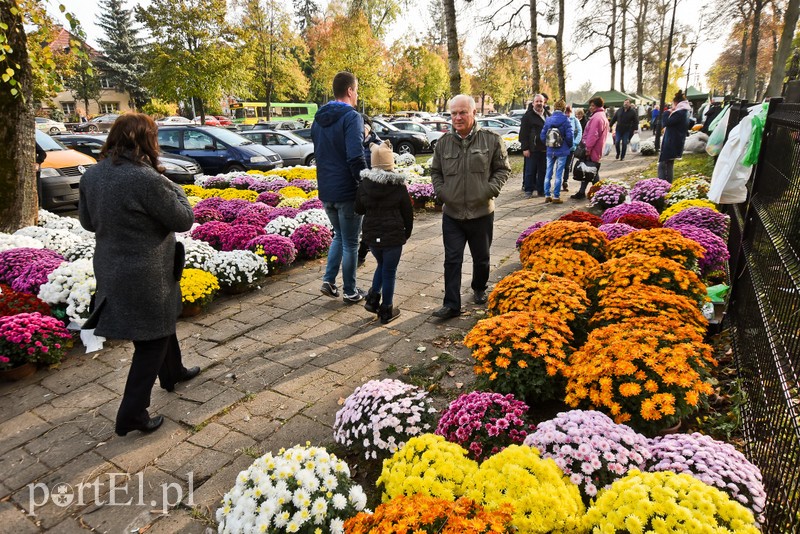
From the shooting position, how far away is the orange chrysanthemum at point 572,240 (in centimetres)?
480

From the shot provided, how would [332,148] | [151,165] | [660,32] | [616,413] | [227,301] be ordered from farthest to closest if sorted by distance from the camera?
[660,32], [227,301], [332,148], [151,165], [616,413]

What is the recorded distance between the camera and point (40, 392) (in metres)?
3.62

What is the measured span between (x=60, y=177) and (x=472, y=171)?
9202 millimetres

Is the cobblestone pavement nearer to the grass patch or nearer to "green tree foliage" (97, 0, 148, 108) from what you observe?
the grass patch

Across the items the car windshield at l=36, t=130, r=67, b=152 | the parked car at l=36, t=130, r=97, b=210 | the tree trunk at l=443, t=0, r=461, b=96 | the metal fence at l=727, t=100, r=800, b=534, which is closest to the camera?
the metal fence at l=727, t=100, r=800, b=534

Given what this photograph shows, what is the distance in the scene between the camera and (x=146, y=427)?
3.03 metres

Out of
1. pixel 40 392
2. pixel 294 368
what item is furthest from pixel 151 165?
pixel 40 392

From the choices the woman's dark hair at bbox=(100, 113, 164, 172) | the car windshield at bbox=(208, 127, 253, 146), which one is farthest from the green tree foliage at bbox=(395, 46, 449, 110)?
the woman's dark hair at bbox=(100, 113, 164, 172)

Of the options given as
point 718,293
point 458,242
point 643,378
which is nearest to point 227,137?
point 458,242

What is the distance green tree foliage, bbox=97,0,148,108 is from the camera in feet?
174

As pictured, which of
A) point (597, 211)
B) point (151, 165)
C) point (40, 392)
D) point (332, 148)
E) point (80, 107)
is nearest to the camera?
point (151, 165)

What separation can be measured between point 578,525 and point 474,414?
0.85 meters

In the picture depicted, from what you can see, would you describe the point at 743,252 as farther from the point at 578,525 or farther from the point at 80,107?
the point at 80,107

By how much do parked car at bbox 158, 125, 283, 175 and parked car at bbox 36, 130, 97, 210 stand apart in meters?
3.23
